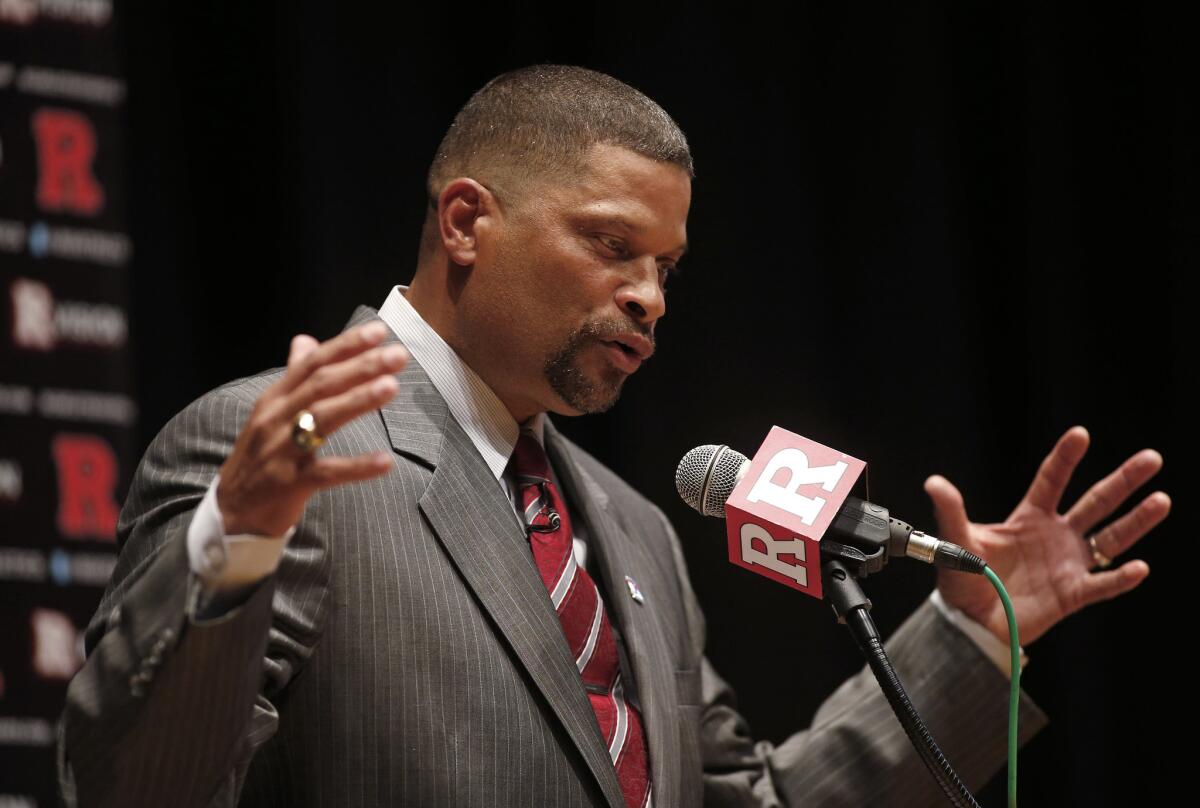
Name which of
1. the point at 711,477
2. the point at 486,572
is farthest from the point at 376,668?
the point at 711,477

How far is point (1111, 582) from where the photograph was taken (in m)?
2.25

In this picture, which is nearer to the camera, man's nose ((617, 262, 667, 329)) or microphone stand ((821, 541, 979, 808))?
microphone stand ((821, 541, 979, 808))

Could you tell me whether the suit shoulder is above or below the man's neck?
below

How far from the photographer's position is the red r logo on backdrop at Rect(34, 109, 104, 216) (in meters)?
2.69

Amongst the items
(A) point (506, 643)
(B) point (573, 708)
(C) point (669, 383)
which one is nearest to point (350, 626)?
(A) point (506, 643)

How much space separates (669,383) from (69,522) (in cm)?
151

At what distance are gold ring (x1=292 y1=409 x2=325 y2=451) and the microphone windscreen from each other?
2.06ft

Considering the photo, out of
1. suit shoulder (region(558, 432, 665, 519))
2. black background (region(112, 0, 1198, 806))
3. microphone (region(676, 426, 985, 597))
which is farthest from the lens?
black background (region(112, 0, 1198, 806))

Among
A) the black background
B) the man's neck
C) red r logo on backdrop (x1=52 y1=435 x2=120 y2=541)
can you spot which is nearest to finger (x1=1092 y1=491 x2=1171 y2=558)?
the man's neck

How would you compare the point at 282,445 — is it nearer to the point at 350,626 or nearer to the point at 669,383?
the point at 350,626

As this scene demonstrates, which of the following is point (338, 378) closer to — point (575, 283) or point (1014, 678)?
point (575, 283)

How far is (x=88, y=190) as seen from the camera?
273cm

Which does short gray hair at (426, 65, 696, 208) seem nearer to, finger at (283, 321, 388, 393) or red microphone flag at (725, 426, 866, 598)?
red microphone flag at (725, 426, 866, 598)

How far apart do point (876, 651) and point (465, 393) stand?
879 mm
